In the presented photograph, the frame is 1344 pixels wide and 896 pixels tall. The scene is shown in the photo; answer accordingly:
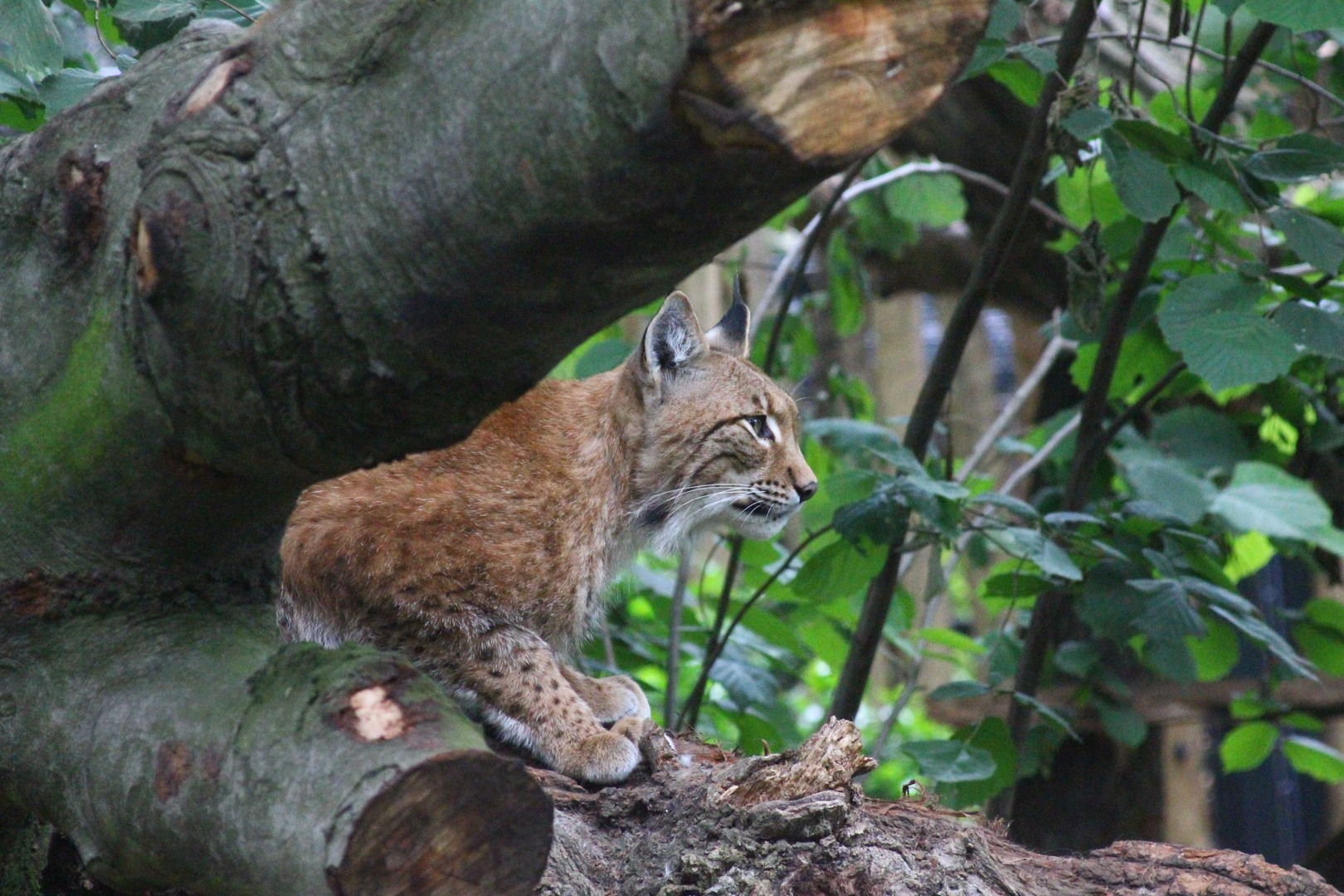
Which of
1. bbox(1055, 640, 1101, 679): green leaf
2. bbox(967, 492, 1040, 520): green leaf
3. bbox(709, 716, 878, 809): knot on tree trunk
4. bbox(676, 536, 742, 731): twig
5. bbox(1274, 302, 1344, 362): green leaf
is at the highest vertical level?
bbox(1274, 302, 1344, 362): green leaf

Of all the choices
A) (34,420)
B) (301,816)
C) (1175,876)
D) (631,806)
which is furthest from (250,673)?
(1175,876)

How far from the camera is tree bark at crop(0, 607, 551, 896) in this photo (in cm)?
164

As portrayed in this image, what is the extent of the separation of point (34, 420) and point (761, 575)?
11.6 ft

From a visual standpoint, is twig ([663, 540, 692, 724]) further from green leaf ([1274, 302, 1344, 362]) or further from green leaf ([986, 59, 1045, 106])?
green leaf ([1274, 302, 1344, 362])

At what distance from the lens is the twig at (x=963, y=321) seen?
3.85 metres

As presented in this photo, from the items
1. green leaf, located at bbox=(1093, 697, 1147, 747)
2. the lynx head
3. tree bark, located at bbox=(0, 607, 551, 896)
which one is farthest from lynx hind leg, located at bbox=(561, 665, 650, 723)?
green leaf, located at bbox=(1093, 697, 1147, 747)

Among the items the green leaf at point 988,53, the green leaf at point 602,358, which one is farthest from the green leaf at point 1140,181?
the green leaf at point 602,358

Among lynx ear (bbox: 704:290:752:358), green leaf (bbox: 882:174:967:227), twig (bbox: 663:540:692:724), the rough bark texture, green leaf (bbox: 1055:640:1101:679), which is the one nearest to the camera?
the rough bark texture

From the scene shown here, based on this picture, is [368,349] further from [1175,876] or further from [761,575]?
[761,575]

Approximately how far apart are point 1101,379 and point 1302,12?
1762mm

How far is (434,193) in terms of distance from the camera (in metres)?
1.53

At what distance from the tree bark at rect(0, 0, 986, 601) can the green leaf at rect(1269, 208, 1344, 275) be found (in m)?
2.13

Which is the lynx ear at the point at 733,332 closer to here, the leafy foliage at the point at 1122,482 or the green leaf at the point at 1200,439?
the leafy foliage at the point at 1122,482

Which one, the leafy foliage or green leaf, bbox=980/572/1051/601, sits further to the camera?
green leaf, bbox=980/572/1051/601
